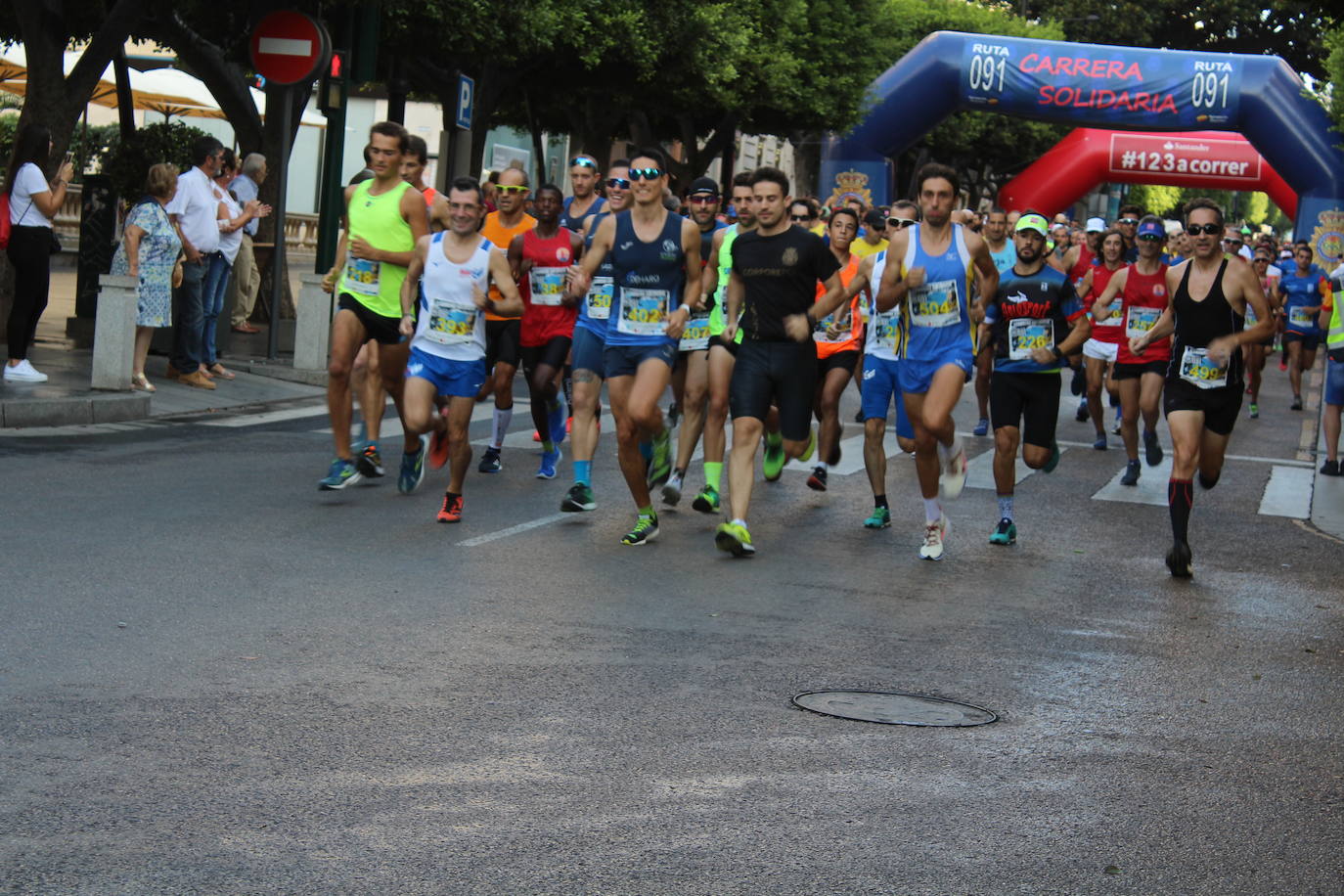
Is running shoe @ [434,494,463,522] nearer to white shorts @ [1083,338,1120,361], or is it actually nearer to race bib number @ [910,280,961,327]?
race bib number @ [910,280,961,327]

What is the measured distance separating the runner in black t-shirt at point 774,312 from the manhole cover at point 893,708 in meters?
2.95

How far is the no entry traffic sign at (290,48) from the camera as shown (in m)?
16.0

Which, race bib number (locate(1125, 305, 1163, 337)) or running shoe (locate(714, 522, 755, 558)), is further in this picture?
race bib number (locate(1125, 305, 1163, 337))

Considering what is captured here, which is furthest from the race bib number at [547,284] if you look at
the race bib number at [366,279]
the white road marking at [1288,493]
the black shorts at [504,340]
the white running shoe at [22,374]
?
the white road marking at [1288,493]

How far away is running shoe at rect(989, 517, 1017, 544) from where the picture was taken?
34.2 ft

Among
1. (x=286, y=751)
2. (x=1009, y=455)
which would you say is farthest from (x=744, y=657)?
(x=1009, y=455)

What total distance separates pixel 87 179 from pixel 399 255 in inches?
283

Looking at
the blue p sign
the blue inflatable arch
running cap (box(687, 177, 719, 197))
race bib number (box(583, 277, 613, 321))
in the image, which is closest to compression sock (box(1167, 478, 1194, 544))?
race bib number (box(583, 277, 613, 321))

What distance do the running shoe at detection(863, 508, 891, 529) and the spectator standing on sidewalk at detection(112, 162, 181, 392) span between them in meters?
6.04

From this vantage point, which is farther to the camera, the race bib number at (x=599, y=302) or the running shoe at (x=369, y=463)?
the running shoe at (x=369, y=463)

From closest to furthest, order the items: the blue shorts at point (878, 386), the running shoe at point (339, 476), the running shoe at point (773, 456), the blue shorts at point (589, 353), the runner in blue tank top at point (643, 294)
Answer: the runner in blue tank top at point (643, 294) < the blue shorts at point (589, 353) < the running shoe at point (339, 476) < the blue shorts at point (878, 386) < the running shoe at point (773, 456)

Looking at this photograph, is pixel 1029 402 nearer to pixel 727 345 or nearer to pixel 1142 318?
pixel 727 345

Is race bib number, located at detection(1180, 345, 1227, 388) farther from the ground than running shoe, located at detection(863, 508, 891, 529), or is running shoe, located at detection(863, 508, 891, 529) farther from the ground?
race bib number, located at detection(1180, 345, 1227, 388)

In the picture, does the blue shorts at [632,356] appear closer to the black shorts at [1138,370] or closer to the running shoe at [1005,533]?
the running shoe at [1005,533]
